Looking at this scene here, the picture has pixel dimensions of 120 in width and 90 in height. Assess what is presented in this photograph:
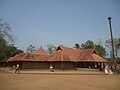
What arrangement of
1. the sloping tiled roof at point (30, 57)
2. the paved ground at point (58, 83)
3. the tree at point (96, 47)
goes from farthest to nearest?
the tree at point (96, 47)
the sloping tiled roof at point (30, 57)
the paved ground at point (58, 83)

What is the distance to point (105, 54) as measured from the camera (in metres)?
54.3

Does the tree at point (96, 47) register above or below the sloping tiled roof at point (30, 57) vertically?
above

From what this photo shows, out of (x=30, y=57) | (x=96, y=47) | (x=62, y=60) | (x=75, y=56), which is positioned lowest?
(x=62, y=60)

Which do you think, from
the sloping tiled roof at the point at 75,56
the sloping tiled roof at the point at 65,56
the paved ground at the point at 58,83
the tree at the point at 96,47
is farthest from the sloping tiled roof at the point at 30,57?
the tree at the point at 96,47

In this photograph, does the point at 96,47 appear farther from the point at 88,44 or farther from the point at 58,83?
the point at 58,83

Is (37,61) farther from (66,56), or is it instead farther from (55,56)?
(66,56)

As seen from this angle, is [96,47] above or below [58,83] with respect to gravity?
above

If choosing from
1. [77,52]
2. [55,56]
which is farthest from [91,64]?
[55,56]

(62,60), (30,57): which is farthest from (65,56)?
(30,57)

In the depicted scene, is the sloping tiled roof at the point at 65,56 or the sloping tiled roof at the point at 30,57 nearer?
the sloping tiled roof at the point at 30,57

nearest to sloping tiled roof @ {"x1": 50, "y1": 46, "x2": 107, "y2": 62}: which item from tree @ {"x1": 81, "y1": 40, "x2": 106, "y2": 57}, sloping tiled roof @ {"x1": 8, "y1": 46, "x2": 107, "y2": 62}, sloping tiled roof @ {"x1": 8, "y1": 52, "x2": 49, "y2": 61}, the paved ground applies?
sloping tiled roof @ {"x1": 8, "y1": 46, "x2": 107, "y2": 62}

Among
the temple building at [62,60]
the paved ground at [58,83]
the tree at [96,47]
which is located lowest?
the paved ground at [58,83]

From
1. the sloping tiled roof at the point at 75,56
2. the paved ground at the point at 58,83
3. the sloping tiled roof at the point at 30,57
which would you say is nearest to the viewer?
the paved ground at the point at 58,83

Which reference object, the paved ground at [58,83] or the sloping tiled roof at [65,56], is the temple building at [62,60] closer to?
the sloping tiled roof at [65,56]
